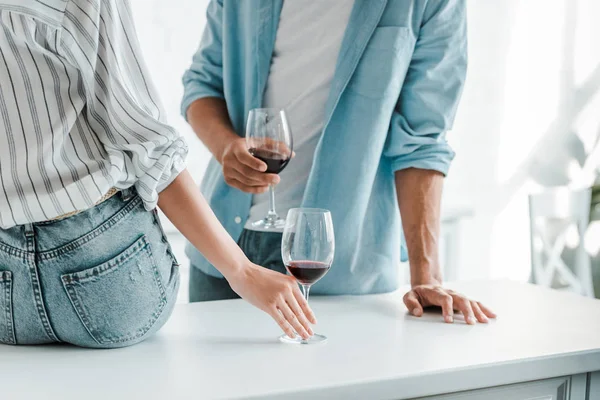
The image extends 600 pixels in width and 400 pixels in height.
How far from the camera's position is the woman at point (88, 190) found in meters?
1.03

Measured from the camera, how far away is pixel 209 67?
70.5 inches

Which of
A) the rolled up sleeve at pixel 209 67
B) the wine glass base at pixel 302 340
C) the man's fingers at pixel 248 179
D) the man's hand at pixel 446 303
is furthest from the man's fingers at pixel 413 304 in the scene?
the rolled up sleeve at pixel 209 67

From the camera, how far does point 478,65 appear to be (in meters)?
3.63

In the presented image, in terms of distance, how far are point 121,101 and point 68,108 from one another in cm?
8

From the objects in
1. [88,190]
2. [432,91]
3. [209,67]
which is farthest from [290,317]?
[209,67]

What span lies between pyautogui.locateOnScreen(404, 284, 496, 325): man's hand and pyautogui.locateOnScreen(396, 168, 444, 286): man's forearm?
9 centimetres

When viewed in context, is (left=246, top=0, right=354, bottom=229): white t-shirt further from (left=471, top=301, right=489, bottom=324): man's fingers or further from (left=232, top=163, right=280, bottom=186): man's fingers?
(left=471, top=301, right=489, bottom=324): man's fingers

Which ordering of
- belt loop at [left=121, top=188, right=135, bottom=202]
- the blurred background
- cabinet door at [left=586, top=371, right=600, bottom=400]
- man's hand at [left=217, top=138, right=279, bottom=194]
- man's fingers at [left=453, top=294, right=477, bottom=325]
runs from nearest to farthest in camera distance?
belt loop at [left=121, top=188, right=135, bottom=202], cabinet door at [left=586, top=371, right=600, bottom=400], man's fingers at [left=453, top=294, right=477, bottom=325], man's hand at [left=217, top=138, right=279, bottom=194], the blurred background

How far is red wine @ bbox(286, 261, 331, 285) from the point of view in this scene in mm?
1132

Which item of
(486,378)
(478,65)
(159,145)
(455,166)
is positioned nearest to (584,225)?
(455,166)

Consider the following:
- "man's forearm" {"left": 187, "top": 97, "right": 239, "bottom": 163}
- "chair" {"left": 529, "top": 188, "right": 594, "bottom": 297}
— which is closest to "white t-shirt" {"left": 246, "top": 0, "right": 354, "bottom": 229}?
"man's forearm" {"left": 187, "top": 97, "right": 239, "bottom": 163}

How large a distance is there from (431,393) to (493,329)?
0.29 metres

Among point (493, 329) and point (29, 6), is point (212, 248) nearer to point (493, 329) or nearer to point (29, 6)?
point (29, 6)

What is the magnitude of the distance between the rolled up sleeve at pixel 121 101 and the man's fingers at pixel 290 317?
261 millimetres
